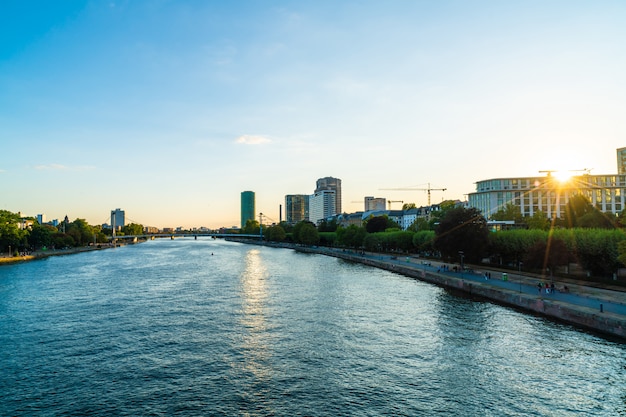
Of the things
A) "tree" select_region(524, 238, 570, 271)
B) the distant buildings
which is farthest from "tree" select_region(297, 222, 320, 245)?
"tree" select_region(524, 238, 570, 271)

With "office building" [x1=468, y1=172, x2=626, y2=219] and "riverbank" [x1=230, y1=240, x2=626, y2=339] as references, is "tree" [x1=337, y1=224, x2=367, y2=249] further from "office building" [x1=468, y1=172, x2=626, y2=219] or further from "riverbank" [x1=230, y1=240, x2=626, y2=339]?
"riverbank" [x1=230, y1=240, x2=626, y2=339]

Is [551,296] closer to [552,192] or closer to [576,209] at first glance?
[576,209]

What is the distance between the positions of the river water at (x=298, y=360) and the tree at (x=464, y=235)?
67.5 feet

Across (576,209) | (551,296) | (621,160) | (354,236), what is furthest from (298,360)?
(621,160)

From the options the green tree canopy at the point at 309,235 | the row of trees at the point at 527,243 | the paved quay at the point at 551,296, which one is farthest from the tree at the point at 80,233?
the paved quay at the point at 551,296

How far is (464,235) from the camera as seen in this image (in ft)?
212

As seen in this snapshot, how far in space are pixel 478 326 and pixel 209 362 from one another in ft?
71.9

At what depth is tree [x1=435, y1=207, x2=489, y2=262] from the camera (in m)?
64.1

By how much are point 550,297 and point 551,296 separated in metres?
0.59

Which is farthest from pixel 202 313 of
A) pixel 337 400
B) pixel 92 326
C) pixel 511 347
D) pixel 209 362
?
pixel 511 347

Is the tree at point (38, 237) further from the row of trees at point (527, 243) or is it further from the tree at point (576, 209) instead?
the tree at point (576, 209)

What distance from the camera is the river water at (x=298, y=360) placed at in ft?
66.9

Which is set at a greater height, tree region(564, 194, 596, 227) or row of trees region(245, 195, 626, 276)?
tree region(564, 194, 596, 227)

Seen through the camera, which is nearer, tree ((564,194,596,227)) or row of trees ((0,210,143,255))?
tree ((564,194,596,227))
